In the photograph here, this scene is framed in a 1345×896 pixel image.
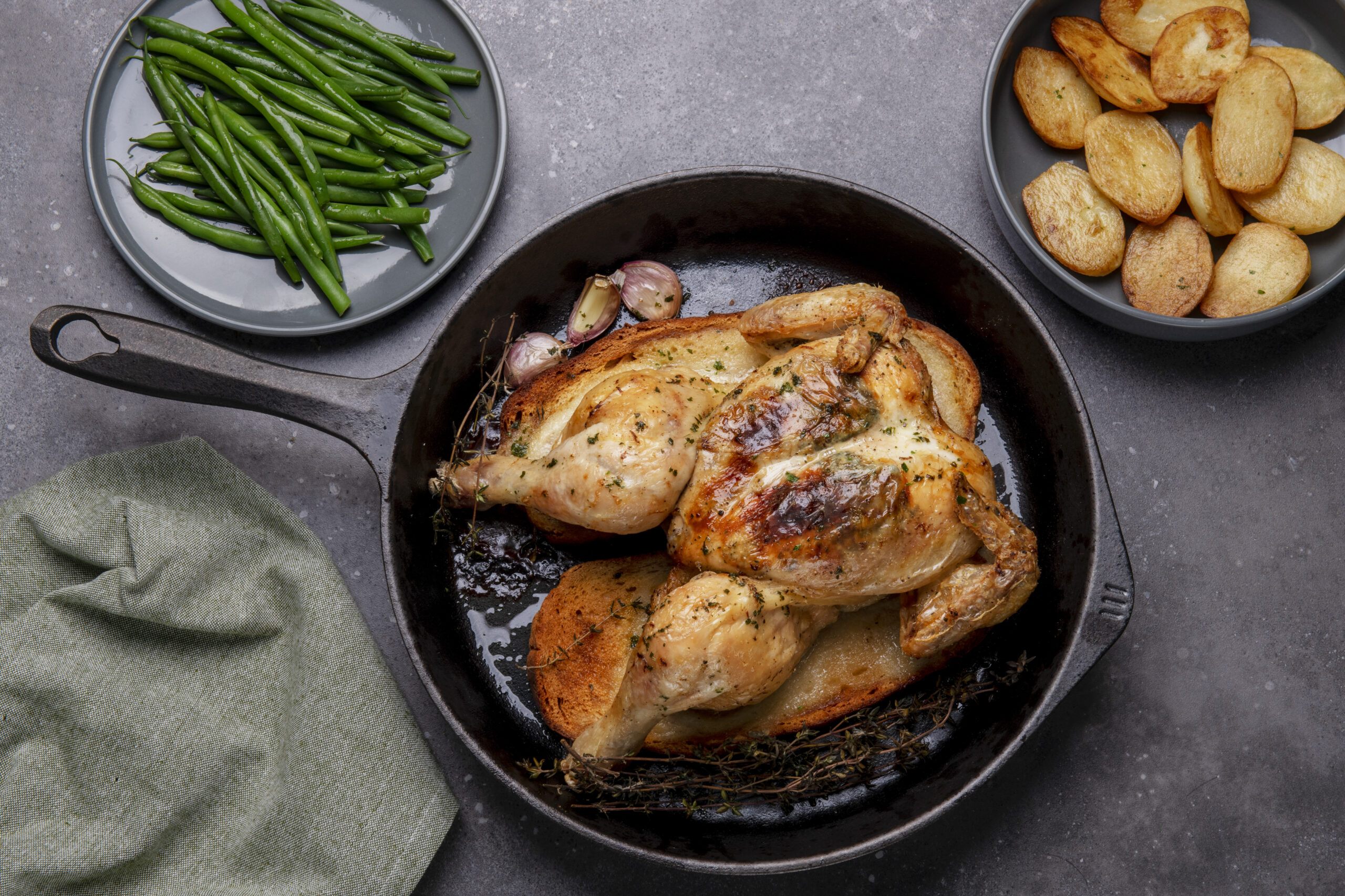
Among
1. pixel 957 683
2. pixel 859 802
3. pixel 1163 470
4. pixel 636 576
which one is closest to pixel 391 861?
pixel 636 576

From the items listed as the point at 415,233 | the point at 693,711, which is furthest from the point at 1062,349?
the point at 415,233

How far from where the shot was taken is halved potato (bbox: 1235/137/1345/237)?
2410 mm

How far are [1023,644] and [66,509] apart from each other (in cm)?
256

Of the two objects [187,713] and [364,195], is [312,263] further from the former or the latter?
[187,713]

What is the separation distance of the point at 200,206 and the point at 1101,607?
2.57m

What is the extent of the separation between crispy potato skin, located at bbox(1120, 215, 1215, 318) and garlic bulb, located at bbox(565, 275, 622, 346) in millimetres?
1395

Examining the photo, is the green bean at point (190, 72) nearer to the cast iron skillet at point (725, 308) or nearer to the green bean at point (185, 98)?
the green bean at point (185, 98)

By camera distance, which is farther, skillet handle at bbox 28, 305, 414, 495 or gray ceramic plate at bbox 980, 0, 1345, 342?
gray ceramic plate at bbox 980, 0, 1345, 342

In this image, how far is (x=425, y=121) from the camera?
255 centimetres

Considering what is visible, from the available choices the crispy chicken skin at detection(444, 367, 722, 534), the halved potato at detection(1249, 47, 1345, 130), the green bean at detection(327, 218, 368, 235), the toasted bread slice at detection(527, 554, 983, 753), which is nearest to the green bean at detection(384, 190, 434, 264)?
the green bean at detection(327, 218, 368, 235)

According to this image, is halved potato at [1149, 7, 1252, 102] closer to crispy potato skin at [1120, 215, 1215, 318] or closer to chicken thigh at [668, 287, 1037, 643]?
crispy potato skin at [1120, 215, 1215, 318]

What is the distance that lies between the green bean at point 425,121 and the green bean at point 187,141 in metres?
0.46

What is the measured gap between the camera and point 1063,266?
2.46 m

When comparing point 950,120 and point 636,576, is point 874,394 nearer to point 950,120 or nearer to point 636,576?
point 636,576
